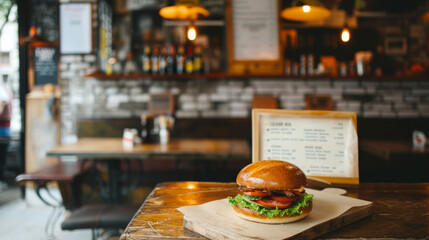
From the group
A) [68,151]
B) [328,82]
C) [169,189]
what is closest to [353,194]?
[169,189]

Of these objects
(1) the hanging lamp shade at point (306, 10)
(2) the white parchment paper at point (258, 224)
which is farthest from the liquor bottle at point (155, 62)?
(2) the white parchment paper at point (258, 224)

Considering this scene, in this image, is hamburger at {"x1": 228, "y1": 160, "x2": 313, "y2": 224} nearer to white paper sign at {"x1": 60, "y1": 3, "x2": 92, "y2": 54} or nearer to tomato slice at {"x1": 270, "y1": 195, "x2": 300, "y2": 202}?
tomato slice at {"x1": 270, "y1": 195, "x2": 300, "y2": 202}

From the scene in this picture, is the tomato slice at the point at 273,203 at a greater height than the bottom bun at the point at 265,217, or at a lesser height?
greater

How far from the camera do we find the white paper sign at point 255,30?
471 centimetres

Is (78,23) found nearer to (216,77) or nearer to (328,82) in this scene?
(216,77)

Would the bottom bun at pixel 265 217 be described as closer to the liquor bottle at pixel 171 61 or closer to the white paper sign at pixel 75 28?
the liquor bottle at pixel 171 61

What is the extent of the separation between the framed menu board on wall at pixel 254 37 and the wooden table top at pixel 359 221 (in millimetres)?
3246

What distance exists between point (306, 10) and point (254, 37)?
201 centimetres

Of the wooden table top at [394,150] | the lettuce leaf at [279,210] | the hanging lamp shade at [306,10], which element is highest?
the hanging lamp shade at [306,10]

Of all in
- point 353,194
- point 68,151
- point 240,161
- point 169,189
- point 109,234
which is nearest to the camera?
point 353,194

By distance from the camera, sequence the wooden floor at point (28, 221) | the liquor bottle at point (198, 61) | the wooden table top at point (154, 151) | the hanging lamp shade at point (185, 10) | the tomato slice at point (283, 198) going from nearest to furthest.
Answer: the tomato slice at point (283, 198)
the hanging lamp shade at point (185, 10)
the wooden table top at point (154, 151)
the wooden floor at point (28, 221)
the liquor bottle at point (198, 61)

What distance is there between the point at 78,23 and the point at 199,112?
6.64 ft

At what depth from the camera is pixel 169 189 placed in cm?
157

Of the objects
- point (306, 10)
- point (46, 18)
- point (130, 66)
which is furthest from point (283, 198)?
point (46, 18)
